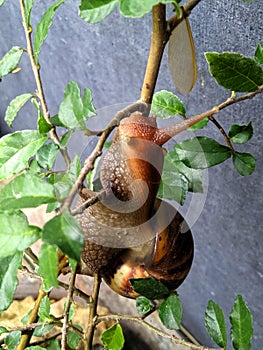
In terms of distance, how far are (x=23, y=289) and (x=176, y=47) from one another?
694 mm

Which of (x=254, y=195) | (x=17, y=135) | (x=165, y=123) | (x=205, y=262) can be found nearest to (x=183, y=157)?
(x=165, y=123)

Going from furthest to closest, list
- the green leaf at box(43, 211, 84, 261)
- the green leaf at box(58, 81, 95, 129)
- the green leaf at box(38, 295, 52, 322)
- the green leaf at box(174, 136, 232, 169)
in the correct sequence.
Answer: the green leaf at box(38, 295, 52, 322) < the green leaf at box(174, 136, 232, 169) < the green leaf at box(58, 81, 95, 129) < the green leaf at box(43, 211, 84, 261)

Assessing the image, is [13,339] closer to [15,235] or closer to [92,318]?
[92,318]

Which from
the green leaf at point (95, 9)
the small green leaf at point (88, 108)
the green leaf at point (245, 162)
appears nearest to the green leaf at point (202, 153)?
the green leaf at point (245, 162)

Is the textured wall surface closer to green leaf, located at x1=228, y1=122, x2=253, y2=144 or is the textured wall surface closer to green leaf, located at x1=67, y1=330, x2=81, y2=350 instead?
green leaf, located at x1=228, y1=122, x2=253, y2=144

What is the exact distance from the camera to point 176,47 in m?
0.47

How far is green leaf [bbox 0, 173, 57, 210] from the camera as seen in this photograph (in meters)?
0.33

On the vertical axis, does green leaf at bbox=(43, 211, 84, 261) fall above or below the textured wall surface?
above

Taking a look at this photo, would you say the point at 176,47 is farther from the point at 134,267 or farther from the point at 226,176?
the point at 226,176

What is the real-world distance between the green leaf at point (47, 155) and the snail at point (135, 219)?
11 cm

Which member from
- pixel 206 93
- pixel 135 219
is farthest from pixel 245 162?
pixel 206 93

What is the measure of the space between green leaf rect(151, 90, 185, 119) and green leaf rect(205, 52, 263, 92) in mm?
94

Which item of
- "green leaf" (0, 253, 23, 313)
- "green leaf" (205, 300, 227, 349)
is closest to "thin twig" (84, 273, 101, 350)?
"green leaf" (205, 300, 227, 349)

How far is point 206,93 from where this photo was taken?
770 mm
